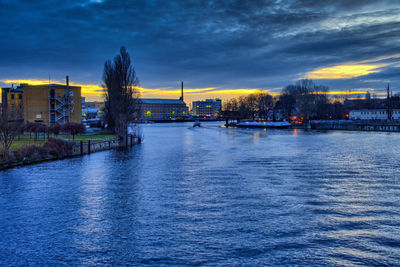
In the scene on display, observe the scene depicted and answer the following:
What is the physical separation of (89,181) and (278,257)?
574 inches

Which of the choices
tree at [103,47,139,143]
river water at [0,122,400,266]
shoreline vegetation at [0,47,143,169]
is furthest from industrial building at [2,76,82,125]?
river water at [0,122,400,266]

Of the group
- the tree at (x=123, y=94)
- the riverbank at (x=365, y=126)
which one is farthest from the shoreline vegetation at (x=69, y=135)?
the riverbank at (x=365, y=126)

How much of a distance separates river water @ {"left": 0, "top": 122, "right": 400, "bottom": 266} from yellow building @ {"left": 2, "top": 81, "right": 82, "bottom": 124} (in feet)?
144

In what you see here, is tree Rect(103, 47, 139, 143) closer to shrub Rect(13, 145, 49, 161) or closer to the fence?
the fence

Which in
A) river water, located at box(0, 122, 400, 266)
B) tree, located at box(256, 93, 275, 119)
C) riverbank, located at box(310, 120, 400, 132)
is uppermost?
tree, located at box(256, 93, 275, 119)

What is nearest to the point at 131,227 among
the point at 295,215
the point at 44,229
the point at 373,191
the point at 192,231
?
the point at 192,231

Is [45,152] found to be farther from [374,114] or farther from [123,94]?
[374,114]

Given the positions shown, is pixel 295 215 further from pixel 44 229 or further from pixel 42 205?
pixel 42 205

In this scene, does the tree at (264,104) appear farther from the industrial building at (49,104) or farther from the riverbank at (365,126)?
the industrial building at (49,104)

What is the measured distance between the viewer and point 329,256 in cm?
923

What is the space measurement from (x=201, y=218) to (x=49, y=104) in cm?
5977

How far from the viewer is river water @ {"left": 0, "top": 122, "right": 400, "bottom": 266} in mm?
9391

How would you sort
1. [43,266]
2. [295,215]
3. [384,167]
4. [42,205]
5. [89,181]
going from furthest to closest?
[384,167] < [89,181] < [42,205] < [295,215] < [43,266]

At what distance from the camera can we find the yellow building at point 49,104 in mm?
63281
